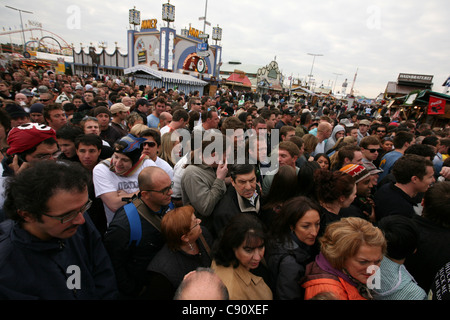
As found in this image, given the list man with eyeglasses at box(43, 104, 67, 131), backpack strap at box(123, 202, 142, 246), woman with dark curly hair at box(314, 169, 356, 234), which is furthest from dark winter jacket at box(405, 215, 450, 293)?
man with eyeglasses at box(43, 104, 67, 131)

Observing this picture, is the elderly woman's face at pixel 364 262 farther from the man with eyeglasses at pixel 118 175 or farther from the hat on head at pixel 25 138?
the hat on head at pixel 25 138

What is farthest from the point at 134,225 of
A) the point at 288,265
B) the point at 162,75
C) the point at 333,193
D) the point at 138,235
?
the point at 162,75

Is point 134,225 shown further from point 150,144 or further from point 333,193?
point 333,193

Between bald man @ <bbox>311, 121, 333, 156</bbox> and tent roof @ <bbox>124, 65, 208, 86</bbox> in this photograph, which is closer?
bald man @ <bbox>311, 121, 333, 156</bbox>

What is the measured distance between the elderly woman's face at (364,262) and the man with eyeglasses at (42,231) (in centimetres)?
194

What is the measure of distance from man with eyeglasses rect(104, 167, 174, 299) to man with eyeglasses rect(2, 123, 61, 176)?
4.10 feet

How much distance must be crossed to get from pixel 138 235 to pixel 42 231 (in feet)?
2.32

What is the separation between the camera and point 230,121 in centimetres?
471

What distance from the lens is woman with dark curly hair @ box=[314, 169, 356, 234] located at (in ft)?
7.91

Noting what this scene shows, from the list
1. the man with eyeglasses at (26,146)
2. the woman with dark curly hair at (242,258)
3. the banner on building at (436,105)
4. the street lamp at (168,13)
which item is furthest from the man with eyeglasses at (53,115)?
the street lamp at (168,13)

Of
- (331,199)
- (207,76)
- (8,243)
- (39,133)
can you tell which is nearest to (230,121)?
(331,199)

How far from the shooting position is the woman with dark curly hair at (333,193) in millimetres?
2410

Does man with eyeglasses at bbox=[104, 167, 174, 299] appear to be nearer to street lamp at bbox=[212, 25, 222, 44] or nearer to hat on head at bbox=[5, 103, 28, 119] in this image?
hat on head at bbox=[5, 103, 28, 119]
